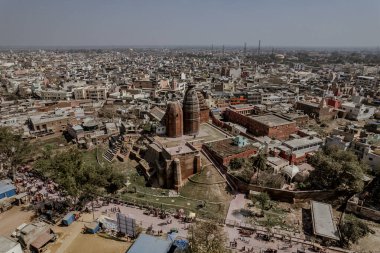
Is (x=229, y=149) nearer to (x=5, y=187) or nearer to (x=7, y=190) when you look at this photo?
(x=7, y=190)

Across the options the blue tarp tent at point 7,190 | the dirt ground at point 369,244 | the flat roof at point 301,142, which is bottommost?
the dirt ground at point 369,244

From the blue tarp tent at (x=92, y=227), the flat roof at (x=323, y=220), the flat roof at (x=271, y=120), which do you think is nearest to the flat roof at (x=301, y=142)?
the flat roof at (x=271, y=120)

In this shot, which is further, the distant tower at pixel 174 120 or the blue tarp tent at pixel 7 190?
the distant tower at pixel 174 120

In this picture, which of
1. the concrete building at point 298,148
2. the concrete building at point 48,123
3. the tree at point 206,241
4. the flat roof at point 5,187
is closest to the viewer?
the tree at point 206,241

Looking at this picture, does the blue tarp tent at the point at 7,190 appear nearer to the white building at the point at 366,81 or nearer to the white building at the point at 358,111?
the white building at the point at 358,111

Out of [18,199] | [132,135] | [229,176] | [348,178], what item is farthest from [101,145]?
[348,178]

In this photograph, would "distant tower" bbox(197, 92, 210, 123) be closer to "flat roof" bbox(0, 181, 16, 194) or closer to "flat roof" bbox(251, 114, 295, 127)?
"flat roof" bbox(251, 114, 295, 127)
